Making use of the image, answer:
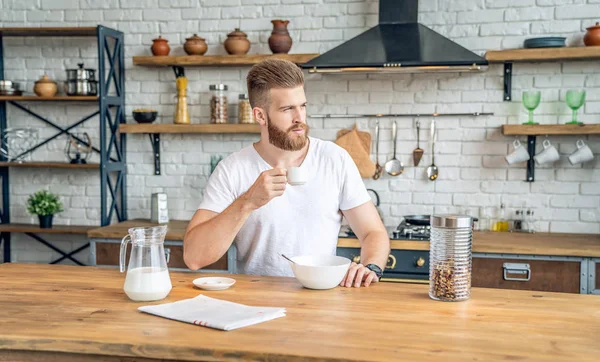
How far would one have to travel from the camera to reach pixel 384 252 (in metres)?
2.41

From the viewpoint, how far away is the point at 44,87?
4293mm

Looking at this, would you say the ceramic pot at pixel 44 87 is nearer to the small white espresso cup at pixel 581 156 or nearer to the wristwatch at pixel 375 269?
the wristwatch at pixel 375 269

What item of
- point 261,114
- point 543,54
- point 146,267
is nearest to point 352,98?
point 543,54

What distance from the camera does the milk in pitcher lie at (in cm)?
186

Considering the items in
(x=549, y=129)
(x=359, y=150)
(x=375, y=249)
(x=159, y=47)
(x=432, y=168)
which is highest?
(x=159, y=47)

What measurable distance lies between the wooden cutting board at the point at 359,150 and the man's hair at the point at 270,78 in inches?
63.7

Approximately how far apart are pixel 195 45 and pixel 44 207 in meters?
1.44

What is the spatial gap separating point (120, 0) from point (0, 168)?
144 cm

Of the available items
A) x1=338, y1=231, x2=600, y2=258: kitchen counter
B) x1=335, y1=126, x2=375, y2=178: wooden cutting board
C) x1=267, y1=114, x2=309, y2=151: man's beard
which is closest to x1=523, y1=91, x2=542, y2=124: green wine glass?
x1=338, y1=231, x2=600, y2=258: kitchen counter

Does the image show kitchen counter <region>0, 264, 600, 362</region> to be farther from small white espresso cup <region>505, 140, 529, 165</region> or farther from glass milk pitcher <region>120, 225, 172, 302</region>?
small white espresso cup <region>505, 140, 529, 165</region>

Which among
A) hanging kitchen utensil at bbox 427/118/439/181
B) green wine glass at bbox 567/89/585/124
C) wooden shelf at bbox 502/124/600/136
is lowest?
hanging kitchen utensil at bbox 427/118/439/181

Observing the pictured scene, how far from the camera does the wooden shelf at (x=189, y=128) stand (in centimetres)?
404

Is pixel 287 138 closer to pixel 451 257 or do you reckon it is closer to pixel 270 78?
pixel 270 78

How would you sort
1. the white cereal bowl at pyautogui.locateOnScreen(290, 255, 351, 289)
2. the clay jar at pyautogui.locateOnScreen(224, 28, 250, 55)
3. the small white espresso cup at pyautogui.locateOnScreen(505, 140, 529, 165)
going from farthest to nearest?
the clay jar at pyautogui.locateOnScreen(224, 28, 250, 55), the small white espresso cup at pyautogui.locateOnScreen(505, 140, 529, 165), the white cereal bowl at pyautogui.locateOnScreen(290, 255, 351, 289)
